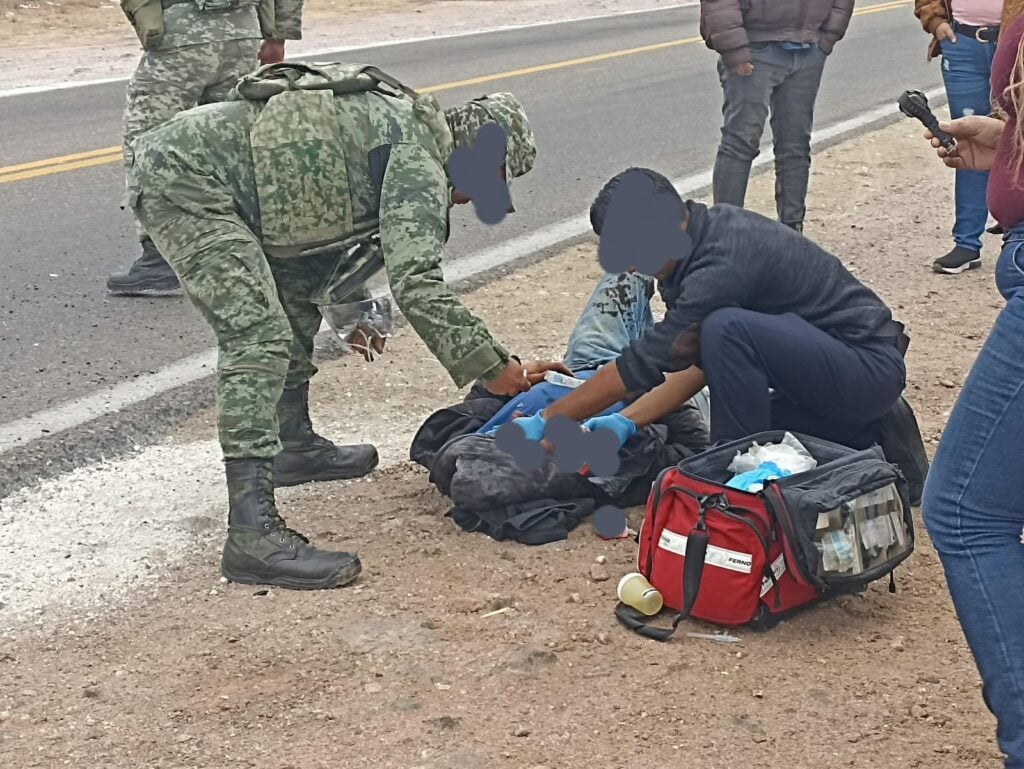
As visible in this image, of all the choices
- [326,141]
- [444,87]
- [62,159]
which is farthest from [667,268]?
[444,87]

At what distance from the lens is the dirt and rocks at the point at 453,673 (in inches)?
123

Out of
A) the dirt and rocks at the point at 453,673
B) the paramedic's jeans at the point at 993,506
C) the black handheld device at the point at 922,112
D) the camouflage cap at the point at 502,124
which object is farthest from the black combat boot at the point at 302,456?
the paramedic's jeans at the point at 993,506

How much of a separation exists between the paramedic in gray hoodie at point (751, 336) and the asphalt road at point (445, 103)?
2260 millimetres

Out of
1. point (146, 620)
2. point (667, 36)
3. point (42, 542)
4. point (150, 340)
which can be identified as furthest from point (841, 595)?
point (667, 36)

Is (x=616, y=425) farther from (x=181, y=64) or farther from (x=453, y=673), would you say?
(x=181, y=64)

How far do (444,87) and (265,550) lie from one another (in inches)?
354

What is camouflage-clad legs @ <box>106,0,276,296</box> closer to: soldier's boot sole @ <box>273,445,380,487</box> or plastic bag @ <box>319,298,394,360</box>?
soldier's boot sole @ <box>273,445,380,487</box>

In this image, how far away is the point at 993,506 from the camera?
105 inches


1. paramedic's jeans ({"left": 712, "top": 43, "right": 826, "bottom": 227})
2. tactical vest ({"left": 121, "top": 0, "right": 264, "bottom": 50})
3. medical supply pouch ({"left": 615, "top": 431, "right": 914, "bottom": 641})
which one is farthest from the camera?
paramedic's jeans ({"left": 712, "top": 43, "right": 826, "bottom": 227})

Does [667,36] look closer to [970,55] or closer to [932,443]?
[970,55]

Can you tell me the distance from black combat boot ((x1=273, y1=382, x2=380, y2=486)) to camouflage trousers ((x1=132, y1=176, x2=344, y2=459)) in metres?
0.67

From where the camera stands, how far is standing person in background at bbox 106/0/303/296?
20.8ft

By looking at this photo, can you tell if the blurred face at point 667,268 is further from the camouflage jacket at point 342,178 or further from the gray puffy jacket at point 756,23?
the gray puffy jacket at point 756,23

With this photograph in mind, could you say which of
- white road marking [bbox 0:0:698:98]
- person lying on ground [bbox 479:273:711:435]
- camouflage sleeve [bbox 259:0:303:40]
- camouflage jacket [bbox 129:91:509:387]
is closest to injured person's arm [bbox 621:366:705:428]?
person lying on ground [bbox 479:273:711:435]
